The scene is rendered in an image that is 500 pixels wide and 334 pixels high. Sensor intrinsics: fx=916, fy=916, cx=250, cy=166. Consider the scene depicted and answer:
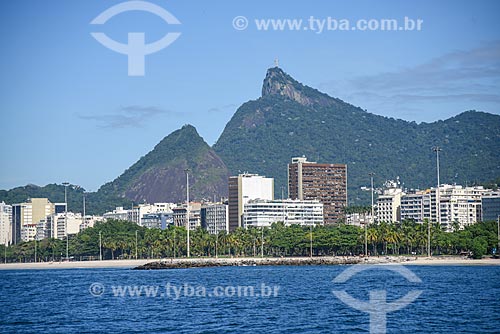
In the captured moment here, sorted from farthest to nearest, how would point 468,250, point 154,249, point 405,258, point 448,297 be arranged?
point 154,249, point 468,250, point 405,258, point 448,297

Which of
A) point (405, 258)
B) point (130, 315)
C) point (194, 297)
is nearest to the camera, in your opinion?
point (130, 315)

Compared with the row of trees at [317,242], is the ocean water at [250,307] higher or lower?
lower

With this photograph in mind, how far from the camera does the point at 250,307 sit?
61.9m

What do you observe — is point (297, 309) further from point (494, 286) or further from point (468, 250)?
point (468, 250)

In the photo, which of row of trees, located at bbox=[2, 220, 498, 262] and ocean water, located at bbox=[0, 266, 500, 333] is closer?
ocean water, located at bbox=[0, 266, 500, 333]

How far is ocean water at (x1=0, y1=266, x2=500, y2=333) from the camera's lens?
50594 mm

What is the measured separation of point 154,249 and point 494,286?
114m

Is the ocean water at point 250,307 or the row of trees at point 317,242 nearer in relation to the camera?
the ocean water at point 250,307

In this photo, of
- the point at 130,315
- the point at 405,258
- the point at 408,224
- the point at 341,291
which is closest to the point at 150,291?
the point at 341,291

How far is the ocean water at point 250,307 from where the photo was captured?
5059 centimetres

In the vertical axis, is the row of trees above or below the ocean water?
above

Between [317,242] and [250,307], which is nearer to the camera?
[250,307]

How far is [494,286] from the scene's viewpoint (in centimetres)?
7862

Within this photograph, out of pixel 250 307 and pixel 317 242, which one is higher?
pixel 317 242
